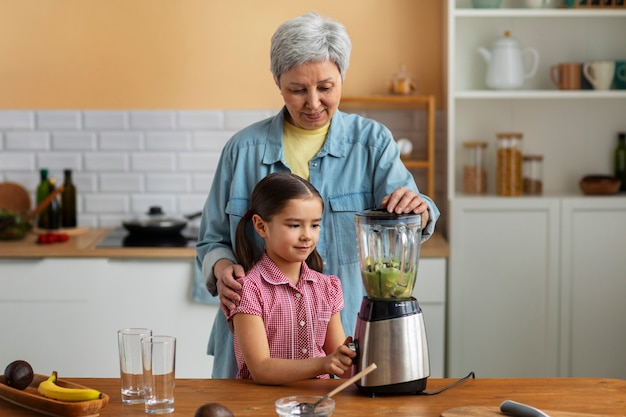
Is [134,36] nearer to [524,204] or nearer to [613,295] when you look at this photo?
[524,204]

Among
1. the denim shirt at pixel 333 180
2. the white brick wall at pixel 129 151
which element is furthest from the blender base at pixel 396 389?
→ the white brick wall at pixel 129 151

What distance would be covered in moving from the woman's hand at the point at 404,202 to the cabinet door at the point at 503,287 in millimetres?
1912

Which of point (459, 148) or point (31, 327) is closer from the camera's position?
point (31, 327)

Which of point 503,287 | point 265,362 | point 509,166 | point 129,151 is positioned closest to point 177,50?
point 129,151

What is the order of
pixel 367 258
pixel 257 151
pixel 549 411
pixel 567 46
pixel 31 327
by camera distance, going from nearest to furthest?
pixel 549 411, pixel 367 258, pixel 257 151, pixel 31 327, pixel 567 46

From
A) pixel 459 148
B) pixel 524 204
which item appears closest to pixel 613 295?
pixel 524 204

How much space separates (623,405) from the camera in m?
2.00

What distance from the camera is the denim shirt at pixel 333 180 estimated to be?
259cm

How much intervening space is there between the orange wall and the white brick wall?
0.21 ft

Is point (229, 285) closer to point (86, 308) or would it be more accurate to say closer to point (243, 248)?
point (243, 248)

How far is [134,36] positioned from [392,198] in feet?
8.86

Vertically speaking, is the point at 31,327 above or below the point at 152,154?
below

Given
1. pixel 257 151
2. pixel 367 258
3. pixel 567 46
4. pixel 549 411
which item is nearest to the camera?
pixel 549 411

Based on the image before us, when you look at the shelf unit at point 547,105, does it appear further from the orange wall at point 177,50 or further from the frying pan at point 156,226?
the frying pan at point 156,226
